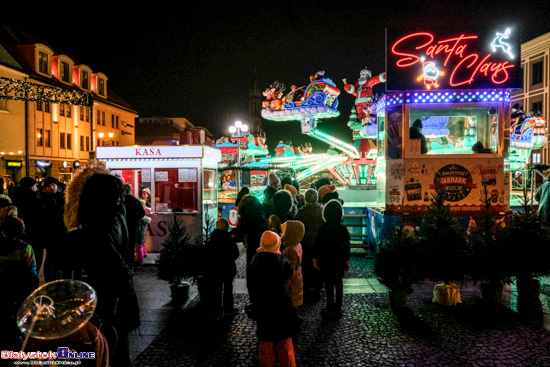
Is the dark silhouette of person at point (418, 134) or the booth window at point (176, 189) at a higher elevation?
the dark silhouette of person at point (418, 134)

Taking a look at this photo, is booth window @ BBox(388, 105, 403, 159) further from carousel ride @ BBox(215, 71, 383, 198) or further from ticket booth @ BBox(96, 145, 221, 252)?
carousel ride @ BBox(215, 71, 383, 198)

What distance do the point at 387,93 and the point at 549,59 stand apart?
3534 centimetres

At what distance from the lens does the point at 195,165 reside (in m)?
10.3

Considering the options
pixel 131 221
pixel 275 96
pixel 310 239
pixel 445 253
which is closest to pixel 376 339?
pixel 445 253

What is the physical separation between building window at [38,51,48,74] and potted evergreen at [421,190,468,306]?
32575mm

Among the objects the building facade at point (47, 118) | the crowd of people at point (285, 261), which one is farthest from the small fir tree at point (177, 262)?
the building facade at point (47, 118)

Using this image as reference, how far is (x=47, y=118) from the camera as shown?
31.5m

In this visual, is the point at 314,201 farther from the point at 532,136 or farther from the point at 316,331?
the point at 532,136

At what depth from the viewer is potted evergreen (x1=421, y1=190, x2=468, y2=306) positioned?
5984 mm

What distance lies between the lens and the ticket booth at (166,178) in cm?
1020

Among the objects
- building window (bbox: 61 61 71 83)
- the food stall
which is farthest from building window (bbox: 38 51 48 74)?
the food stall

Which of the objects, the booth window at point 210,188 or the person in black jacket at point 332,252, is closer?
the person in black jacket at point 332,252

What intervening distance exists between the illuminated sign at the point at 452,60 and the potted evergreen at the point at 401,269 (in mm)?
4067

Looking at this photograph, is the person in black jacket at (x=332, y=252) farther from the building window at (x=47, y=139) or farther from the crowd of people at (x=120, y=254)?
the building window at (x=47, y=139)
